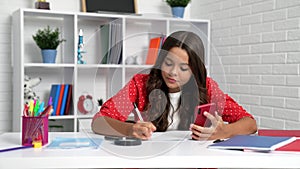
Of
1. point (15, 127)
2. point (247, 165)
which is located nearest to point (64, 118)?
point (15, 127)

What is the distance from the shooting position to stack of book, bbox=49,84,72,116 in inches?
124

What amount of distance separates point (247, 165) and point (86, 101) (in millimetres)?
504

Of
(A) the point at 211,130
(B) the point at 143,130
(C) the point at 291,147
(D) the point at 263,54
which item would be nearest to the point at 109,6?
(D) the point at 263,54

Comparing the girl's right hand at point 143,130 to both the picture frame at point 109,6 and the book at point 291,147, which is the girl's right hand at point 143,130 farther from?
the picture frame at point 109,6

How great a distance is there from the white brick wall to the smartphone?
1269 mm

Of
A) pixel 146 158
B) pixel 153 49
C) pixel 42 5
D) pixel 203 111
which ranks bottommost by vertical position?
pixel 146 158

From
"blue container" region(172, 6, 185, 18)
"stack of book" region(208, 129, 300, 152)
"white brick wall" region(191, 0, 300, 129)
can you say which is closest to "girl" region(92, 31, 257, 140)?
"stack of book" region(208, 129, 300, 152)

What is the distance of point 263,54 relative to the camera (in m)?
2.92

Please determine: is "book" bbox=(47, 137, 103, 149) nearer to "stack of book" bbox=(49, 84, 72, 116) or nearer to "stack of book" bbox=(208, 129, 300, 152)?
"stack of book" bbox=(208, 129, 300, 152)

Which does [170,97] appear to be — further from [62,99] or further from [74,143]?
[62,99]

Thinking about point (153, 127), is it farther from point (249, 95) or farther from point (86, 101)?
point (249, 95)

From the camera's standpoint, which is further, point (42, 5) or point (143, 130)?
point (42, 5)

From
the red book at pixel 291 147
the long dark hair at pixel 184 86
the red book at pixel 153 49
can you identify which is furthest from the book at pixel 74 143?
the red book at pixel 291 147

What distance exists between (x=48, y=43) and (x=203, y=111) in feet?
6.31
